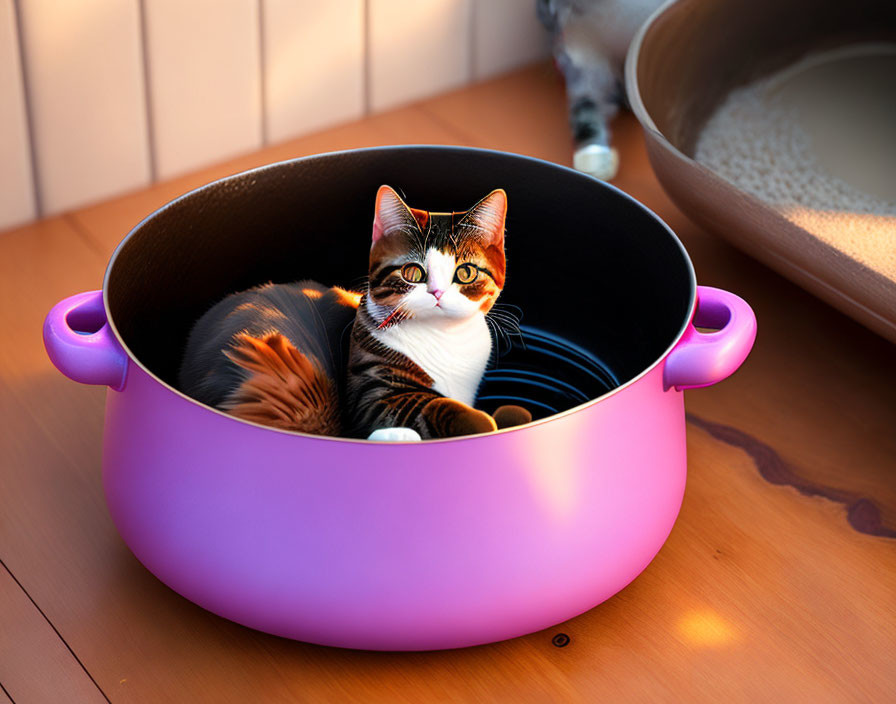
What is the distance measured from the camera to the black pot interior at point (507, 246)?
791mm

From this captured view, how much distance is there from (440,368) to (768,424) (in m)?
0.29

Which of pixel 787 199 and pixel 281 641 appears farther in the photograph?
pixel 787 199

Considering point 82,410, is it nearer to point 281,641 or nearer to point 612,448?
point 281,641

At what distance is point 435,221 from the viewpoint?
2.50 ft

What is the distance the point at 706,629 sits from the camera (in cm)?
70

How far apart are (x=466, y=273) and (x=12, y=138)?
1.78 ft

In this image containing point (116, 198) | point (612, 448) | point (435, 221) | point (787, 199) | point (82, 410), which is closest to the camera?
point (612, 448)

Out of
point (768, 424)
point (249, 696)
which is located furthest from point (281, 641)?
point (768, 424)

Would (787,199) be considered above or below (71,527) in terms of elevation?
above

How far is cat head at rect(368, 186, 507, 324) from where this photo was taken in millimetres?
739

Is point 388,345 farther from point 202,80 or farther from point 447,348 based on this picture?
point 202,80

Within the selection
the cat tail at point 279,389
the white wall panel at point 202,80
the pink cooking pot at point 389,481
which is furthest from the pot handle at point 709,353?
the white wall panel at point 202,80

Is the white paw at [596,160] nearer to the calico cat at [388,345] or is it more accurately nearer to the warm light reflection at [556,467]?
the calico cat at [388,345]

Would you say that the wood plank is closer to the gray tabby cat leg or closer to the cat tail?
the cat tail
